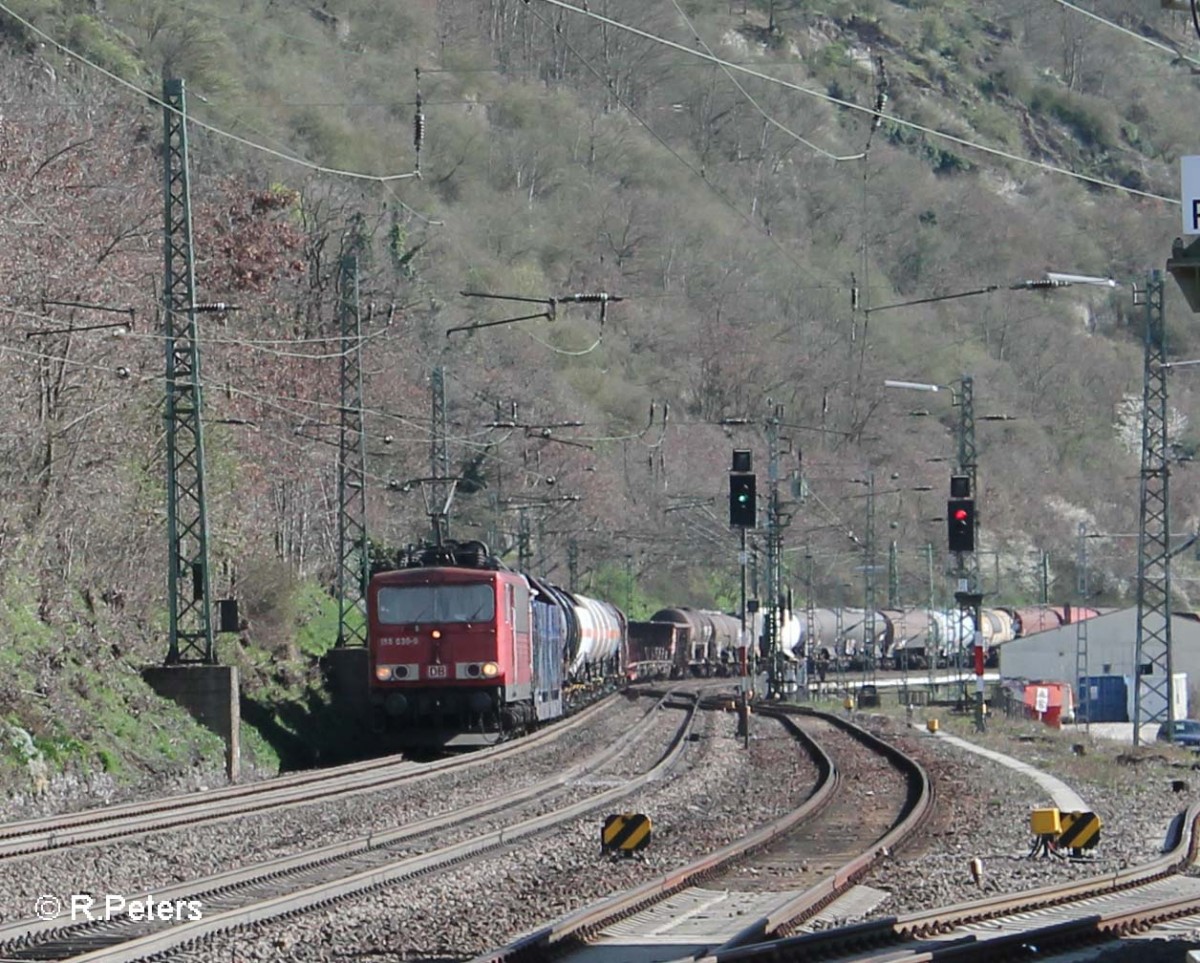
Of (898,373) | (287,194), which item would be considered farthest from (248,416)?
(898,373)

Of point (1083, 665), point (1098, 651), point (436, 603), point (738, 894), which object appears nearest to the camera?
point (738, 894)

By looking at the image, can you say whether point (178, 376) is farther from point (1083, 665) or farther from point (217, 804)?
point (1083, 665)

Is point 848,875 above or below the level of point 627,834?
below

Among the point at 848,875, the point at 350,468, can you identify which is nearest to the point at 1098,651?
the point at 350,468

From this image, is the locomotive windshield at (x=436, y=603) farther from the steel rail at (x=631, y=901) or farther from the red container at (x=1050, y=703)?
the red container at (x=1050, y=703)

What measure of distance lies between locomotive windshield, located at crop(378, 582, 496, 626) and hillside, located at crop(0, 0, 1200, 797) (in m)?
4.32

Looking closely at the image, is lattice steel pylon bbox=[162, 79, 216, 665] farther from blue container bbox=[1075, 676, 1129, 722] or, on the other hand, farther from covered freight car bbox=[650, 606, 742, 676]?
blue container bbox=[1075, 676, 1129, 722]

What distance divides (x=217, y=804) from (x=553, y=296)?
2831 cm

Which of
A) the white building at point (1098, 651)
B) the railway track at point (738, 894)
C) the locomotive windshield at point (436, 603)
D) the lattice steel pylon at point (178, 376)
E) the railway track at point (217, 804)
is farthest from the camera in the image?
the white building at point (1098, 651)

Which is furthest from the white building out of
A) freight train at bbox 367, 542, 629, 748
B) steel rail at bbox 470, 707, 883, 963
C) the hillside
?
steel rail at bbox 470, 707, 883, 963

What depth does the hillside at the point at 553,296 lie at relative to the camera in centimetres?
3494

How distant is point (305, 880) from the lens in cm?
1548

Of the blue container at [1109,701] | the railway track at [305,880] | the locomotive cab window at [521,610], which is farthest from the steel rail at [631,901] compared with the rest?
the blue container at [1109,701]

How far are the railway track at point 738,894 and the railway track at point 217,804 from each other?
233 inches
